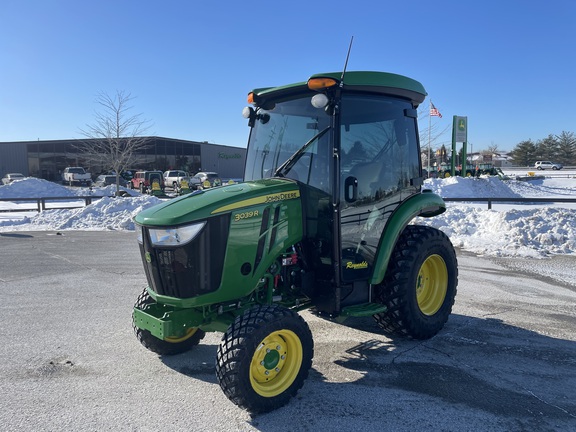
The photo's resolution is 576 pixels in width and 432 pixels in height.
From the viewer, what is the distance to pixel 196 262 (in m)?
3.41

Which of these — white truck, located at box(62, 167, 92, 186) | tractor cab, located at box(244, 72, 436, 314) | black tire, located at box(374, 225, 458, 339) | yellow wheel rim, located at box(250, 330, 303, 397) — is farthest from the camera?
white truck, located at box(62, 167, 92, 186)

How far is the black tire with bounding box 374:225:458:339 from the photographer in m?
4.47

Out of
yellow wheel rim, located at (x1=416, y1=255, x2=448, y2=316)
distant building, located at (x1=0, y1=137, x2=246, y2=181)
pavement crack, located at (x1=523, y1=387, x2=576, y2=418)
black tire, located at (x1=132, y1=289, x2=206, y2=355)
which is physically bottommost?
pavement crack, located at (x1=523, y1=387, x2=576, y2=418)

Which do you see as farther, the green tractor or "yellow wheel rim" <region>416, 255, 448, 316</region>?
"yellow wheel rim" <region>416, 255, 448, 316</region>

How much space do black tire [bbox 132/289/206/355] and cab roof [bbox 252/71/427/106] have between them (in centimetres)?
227

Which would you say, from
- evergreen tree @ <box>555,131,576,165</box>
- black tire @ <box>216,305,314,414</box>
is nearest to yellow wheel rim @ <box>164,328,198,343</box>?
black tire @ <box>216,305,314,414</box>

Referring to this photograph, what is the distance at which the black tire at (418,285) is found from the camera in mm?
4469

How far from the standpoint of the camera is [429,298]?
5.15 metres

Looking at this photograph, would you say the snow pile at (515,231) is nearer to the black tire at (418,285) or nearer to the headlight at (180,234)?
the black tire at (418,285)

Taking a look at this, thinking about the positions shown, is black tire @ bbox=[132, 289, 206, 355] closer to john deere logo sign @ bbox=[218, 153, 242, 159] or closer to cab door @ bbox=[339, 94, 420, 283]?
cab door @ bbox=[339, 94, 420, 283]

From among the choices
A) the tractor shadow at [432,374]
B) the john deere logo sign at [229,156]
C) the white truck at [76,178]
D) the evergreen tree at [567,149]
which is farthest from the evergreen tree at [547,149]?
the tractor shadow at [432,374]

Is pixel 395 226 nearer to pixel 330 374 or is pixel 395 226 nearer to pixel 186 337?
pixel 330 374

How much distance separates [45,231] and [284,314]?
12.7m

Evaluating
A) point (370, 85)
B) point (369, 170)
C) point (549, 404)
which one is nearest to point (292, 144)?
point (369, 170)
